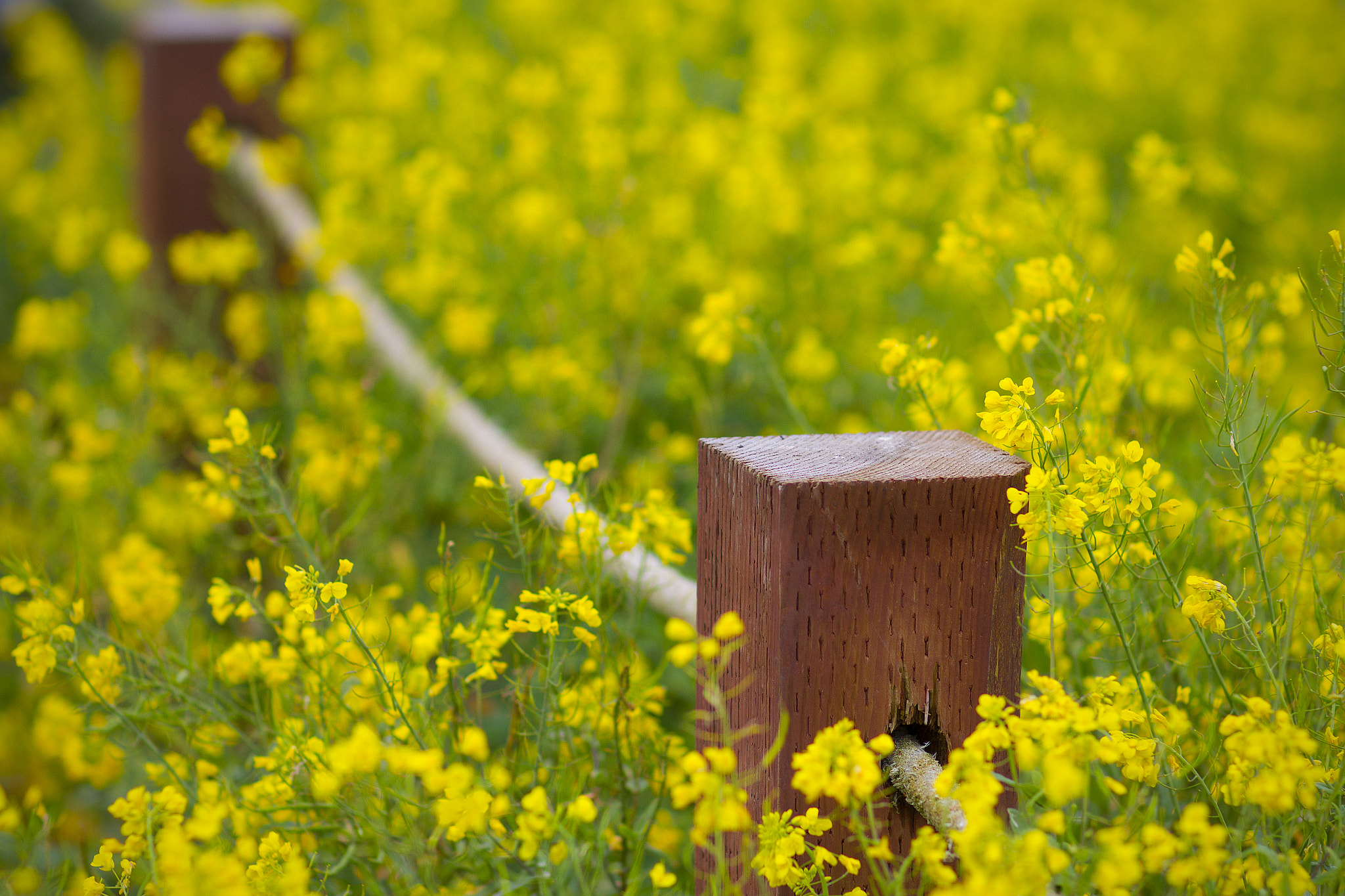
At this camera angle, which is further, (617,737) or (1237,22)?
(1237,22)

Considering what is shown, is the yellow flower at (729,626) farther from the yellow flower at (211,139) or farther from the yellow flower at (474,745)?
the yellow flower at (211,139)

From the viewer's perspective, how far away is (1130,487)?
1.03 metres

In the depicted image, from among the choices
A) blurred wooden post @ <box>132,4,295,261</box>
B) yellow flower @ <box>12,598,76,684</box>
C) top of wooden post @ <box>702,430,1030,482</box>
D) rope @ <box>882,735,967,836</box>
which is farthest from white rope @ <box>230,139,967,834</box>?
yellow flower @ <box>12,598,76,684</box>

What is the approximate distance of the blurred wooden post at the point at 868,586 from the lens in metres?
0.87

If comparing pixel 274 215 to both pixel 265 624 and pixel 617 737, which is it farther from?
pixel 617 737

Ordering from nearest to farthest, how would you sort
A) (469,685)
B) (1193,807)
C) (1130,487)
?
(1193,807)
(1130,487)
(469,685)

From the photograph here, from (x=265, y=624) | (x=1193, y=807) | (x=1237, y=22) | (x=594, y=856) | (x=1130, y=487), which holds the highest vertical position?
(x=1237, y=22)

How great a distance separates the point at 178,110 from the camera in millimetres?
3002


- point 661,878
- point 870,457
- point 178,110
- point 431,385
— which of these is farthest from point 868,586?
point 178,110

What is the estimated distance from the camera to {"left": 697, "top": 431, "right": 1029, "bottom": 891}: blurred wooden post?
0.87 meters

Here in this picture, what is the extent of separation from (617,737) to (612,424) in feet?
3.94

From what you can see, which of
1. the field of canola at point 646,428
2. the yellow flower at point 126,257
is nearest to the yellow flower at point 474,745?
the field of canola at point 646,428

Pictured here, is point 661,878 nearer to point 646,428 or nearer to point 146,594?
point 146,594

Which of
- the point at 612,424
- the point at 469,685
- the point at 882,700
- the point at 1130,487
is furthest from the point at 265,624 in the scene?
the point at 1130,487
